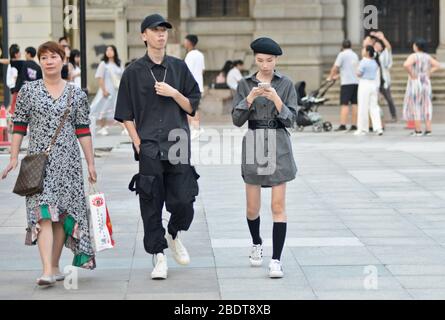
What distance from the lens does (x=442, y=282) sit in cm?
877

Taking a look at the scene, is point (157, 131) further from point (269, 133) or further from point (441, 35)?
point (441, 35)

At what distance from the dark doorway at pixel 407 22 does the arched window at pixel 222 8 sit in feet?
11.5

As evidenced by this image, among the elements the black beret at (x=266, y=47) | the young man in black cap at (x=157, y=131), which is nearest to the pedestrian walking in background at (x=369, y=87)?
the black beret at (x=266, y=47)

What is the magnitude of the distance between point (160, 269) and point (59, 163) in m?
1.11

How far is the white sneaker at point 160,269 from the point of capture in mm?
9000

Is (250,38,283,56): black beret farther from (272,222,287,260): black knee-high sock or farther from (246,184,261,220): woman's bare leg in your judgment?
(272,222,287,260): black knee-high sock

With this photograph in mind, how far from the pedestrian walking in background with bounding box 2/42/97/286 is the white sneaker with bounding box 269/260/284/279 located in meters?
1.34

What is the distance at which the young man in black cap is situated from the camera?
902 cm

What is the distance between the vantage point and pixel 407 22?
33531 mm

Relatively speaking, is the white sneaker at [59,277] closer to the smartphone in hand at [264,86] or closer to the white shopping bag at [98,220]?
the white shopping bag at [98,220]

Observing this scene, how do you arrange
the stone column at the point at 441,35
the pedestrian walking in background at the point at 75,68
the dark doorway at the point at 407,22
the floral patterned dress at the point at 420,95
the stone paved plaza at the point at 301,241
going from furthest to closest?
the dark doorway at the point at 407,22 → the stone column at the point at 441,35 → the pedestrian walking in background at the point at 75,68 → the floral patterned dress at the point at 420,95 → the stone paved plaza at the point at 301,241

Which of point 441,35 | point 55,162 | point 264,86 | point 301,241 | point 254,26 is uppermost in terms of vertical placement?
point 254,26

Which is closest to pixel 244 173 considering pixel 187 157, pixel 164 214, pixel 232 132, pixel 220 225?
pixel 187 157

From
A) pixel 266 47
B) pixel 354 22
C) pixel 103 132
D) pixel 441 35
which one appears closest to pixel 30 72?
pixel 103 132
